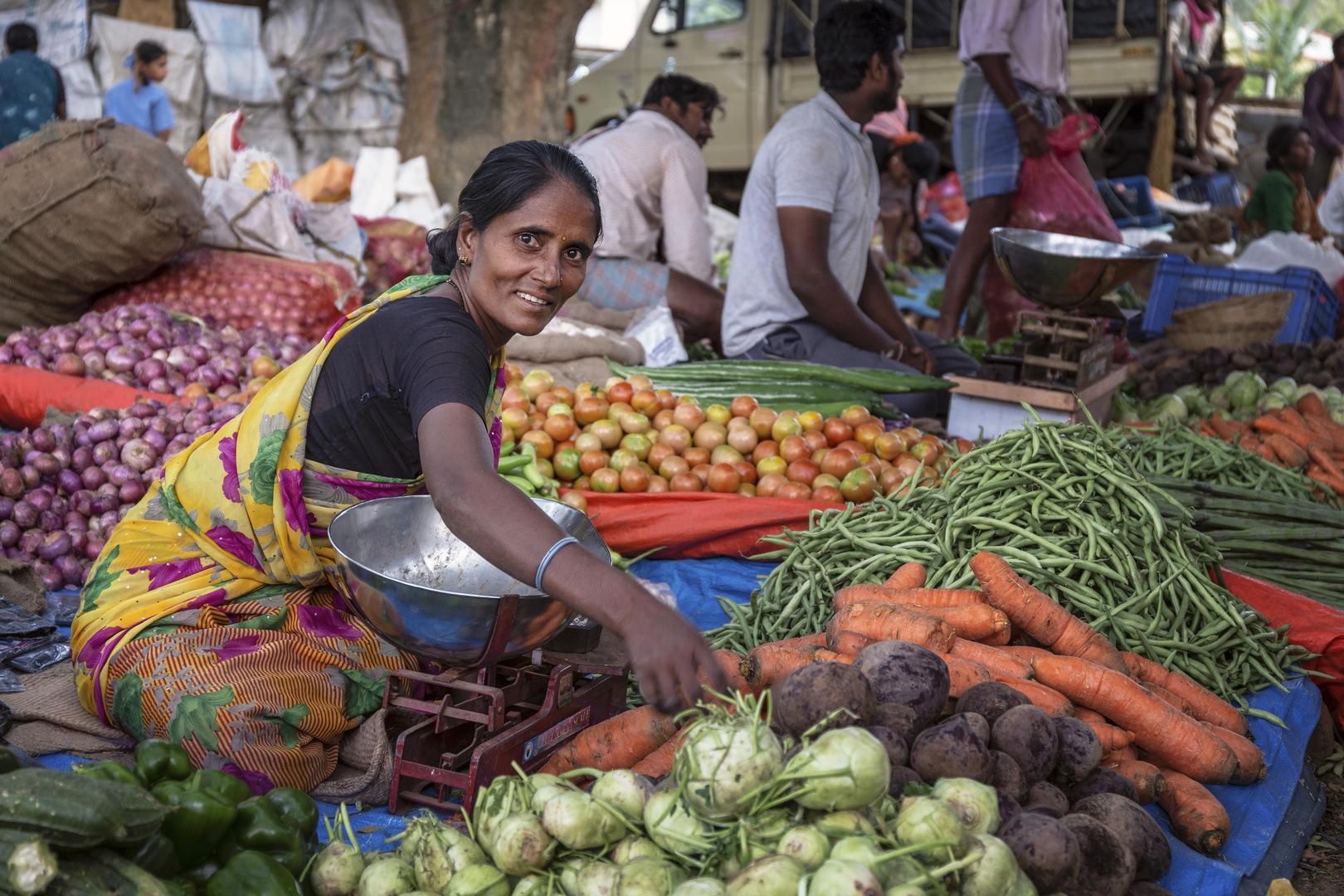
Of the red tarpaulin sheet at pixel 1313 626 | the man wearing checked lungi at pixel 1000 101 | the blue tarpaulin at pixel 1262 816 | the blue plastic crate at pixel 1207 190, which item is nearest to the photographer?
the blue tarpaulin at pixel 1262 816

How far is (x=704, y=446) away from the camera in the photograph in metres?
3.81

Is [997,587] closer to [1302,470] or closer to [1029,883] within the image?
[1029,883]

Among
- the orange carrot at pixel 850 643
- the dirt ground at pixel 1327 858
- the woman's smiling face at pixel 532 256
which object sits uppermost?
the woman's smiling face at pixel 532 256

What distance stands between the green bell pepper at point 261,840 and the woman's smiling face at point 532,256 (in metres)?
Result: 0.94

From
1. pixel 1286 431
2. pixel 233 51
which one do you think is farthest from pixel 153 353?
pixel 233 51

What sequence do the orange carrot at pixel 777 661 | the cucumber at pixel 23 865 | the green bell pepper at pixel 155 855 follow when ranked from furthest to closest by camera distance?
1. the orange carrot at pixel 777 661
2. the green bell pepper at pixel 155 855
3. the cucumber at pixel 23 865

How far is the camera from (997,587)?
232 centimetres

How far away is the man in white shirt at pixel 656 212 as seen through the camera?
5.35 metres

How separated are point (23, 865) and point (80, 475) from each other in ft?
8.77

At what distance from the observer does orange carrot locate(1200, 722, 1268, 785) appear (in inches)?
84.4

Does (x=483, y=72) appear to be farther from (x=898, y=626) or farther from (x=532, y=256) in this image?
(x=898, y=626)

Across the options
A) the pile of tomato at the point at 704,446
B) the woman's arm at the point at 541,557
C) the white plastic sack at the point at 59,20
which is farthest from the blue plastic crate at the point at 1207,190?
the woman's arm at the point at 541,557

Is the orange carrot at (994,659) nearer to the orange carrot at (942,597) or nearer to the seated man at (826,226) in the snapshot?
the orange carrot at (942,597)

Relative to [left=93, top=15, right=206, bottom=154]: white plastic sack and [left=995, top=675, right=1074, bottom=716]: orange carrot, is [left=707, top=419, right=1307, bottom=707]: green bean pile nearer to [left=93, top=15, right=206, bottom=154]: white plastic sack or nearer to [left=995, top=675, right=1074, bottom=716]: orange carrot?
[left=995, top=675, right=1074, bottom=716]: orange carrot
